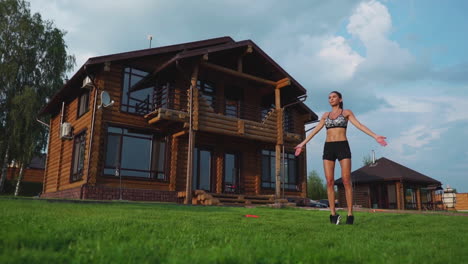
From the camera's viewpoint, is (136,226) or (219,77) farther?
(219,77)

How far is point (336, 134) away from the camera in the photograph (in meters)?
6.03

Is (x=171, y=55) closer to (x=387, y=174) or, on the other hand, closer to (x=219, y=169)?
(x=219, y=169)

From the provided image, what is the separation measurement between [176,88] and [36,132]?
43.1ft

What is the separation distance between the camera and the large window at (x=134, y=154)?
15.4 metres

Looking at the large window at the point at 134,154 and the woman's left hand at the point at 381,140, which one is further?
the large window at the point at 134,154

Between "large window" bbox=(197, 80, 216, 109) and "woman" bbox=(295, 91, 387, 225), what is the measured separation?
1269cm

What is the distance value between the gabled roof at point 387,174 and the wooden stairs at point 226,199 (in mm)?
14794

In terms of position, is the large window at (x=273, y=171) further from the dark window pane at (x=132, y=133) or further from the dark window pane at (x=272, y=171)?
the dark window pane at (x=132, y=133)

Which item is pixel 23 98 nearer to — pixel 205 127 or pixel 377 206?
pixel 205 127

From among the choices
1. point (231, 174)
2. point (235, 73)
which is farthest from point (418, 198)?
point (235, 73)

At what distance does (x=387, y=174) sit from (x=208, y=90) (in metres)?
17.4

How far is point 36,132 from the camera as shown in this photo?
82.1 ft

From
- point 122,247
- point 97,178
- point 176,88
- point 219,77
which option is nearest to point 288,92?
point 219,77

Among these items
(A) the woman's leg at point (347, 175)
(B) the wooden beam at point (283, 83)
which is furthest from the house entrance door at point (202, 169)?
(A) the woman's leg at point (347, 175)
